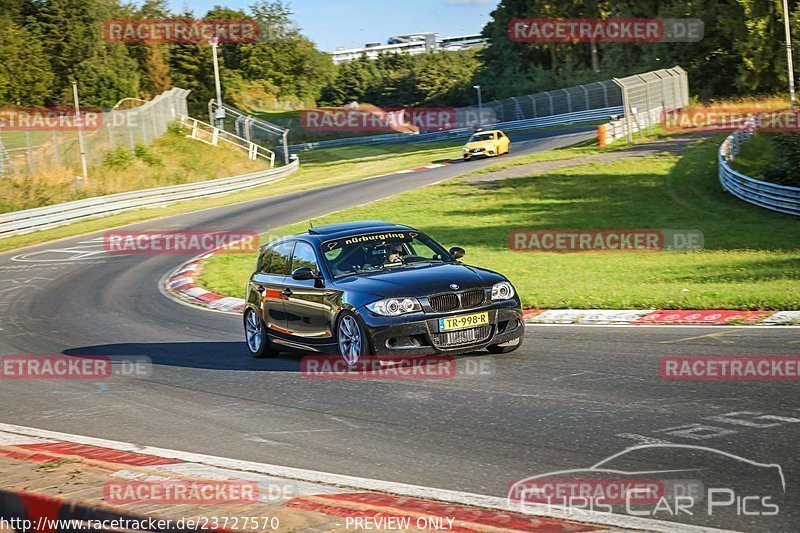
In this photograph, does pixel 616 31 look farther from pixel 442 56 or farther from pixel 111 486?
pixel 111 486

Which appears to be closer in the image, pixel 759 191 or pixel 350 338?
pixel 350 338

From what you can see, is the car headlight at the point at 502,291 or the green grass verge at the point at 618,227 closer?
the car headlight at the point at 502,291

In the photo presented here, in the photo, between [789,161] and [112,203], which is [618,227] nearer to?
[789,161]

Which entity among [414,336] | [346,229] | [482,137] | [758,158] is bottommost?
[758,158]

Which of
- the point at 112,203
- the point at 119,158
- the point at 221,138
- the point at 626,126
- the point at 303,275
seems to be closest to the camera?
the point at 303,275

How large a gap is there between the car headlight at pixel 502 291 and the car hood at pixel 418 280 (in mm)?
63

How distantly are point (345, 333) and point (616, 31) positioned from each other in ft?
254

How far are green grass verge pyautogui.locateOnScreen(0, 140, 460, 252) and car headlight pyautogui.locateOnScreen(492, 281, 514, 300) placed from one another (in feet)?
79.8

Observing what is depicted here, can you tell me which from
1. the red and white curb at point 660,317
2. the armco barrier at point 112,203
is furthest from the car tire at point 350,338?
the armco barrier at point 112,203

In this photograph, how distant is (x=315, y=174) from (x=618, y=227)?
97.3 feet

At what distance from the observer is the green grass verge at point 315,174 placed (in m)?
35.4

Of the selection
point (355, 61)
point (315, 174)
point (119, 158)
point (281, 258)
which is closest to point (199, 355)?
point (281, 258)

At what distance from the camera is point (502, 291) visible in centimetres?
1091

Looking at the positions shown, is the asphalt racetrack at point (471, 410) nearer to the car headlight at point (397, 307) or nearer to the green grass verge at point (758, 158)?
the car headlight at point (397, 307)
